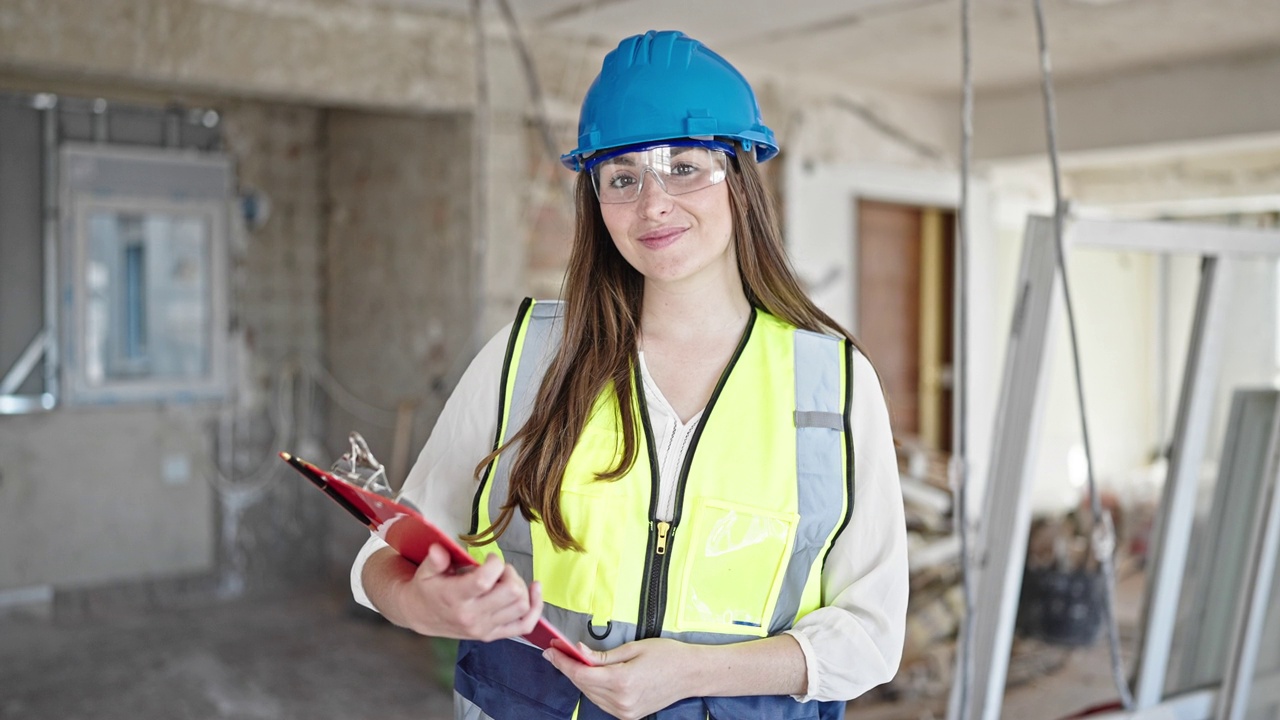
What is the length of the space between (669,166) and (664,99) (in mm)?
74

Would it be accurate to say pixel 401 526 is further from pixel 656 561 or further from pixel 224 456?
pixel 224 456

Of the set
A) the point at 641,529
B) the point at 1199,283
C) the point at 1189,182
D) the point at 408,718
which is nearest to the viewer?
the point at 641,529

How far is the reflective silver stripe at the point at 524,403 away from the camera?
1.28 meters

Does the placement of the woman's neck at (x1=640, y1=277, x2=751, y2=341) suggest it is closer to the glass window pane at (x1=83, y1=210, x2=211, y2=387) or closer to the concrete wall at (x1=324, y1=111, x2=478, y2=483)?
the concrete wall at (x1=324, y1=111, x2=478, y2=483)

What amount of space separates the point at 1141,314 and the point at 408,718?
9.16 ft

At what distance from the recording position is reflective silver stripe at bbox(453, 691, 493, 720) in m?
1.31

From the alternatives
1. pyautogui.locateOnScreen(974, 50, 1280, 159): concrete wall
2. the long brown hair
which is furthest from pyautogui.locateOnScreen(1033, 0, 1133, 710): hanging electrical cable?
pyautogui.locateOnScreen(974, 50, 1280, 159): concrete wall

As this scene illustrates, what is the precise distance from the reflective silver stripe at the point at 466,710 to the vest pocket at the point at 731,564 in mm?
274

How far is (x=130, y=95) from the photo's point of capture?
16.8ft

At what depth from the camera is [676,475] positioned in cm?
126

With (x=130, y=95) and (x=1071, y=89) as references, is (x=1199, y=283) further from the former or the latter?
(x=130, y=95)

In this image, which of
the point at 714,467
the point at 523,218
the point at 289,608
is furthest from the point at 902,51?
the point at 714,467

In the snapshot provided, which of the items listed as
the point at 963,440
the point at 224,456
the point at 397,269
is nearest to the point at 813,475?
the point at 963,440

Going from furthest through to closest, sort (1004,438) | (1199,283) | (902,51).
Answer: (902,51)
(1199,283)
(1004,438)
